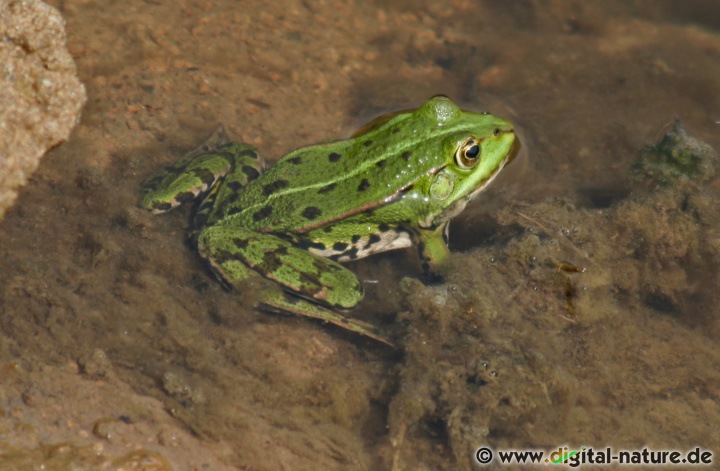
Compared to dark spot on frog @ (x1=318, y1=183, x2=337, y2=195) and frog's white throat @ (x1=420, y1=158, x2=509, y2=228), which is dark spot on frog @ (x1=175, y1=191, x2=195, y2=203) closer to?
dark spot on frog @ (x1=318, y1=183, x2=337, y2=195)

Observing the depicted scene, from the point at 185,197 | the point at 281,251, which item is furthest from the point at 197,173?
the point at 281,251

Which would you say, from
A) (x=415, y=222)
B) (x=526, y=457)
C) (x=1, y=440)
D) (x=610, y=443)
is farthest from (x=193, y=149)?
(x=610, y=443)

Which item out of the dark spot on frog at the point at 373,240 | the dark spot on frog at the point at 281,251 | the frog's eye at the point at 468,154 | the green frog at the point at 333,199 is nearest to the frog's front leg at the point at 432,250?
the green frog at the point at 333,199

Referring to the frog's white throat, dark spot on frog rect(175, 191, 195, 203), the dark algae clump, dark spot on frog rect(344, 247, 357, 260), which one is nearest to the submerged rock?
dark spot on frog rect(175, 191, 195, 203)

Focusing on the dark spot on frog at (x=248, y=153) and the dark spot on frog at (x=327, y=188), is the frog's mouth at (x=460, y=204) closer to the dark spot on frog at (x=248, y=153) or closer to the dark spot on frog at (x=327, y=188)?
the dark spot on frog at (x=327, y=188)

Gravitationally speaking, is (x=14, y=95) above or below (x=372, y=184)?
above

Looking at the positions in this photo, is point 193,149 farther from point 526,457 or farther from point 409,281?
point 526,457
